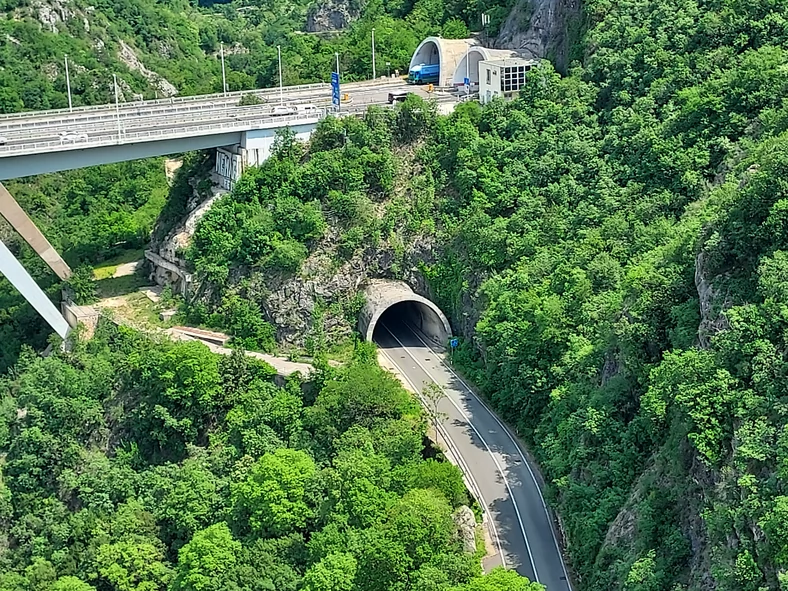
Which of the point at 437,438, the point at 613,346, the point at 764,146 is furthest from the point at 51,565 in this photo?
the point at 764,146

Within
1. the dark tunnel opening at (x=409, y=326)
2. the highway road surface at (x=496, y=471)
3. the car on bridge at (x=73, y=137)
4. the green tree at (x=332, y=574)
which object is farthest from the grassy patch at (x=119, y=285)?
the green tree at (x=332, y=574)

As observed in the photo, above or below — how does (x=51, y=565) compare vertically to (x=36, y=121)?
below

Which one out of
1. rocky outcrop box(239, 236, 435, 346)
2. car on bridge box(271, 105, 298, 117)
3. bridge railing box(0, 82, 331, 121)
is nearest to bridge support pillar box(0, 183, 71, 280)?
bridge railing box(0, 82, 331, 121)

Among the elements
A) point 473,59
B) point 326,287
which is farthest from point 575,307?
point 473,59

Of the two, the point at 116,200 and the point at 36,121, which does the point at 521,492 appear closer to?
the point at 36,121

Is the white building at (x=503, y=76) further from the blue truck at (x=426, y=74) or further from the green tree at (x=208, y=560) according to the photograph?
the green tree at (x=208, y=560)

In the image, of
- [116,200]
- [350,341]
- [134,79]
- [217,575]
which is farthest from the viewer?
[134,79]

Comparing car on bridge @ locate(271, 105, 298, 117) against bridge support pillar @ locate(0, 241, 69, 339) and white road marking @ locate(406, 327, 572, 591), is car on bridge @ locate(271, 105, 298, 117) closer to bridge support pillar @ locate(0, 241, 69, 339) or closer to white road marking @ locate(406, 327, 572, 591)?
white road marking @ locate(406, 327, 572, 591)
